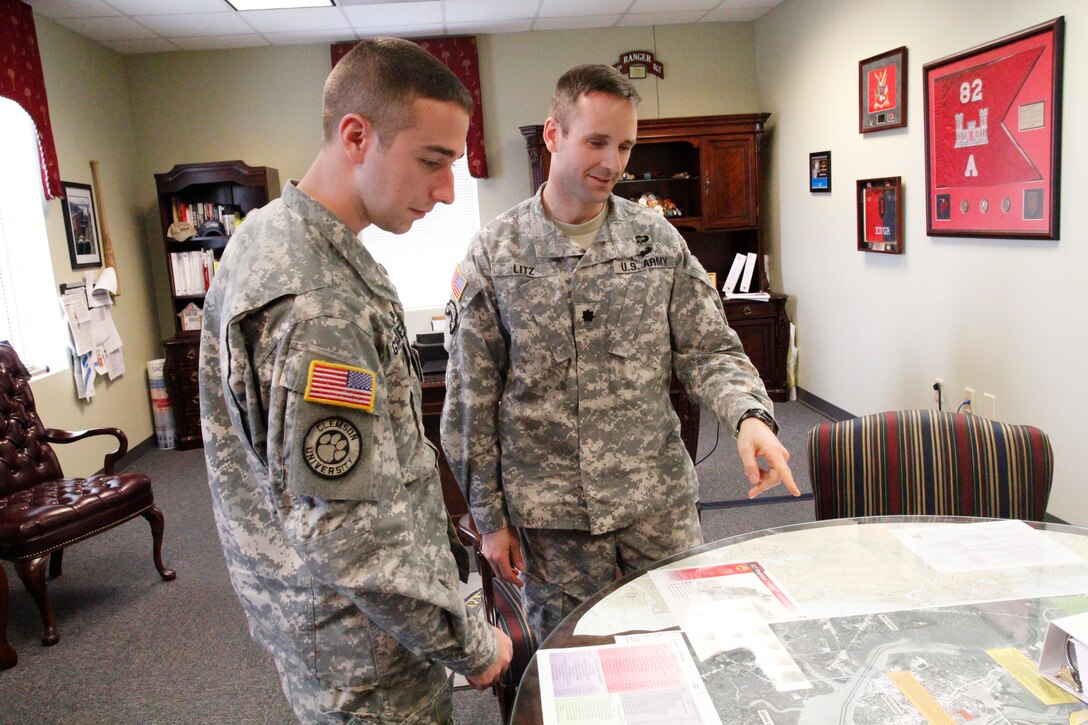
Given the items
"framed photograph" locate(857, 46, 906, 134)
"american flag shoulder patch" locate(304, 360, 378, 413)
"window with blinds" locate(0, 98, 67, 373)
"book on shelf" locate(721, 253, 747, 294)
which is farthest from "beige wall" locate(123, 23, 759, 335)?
"american flag shoulder patch" locate(304, 360, 378, 413)

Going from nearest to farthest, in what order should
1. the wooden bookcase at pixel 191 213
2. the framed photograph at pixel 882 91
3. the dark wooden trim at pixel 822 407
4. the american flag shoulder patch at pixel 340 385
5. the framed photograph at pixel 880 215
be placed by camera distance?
the american flag shoulder patch at pixel 340 385 < the framed photograph at pixel 882 91 < the framed photograph at pixel 880 215 < the dark wooden trim at pixel 822 407 < the wooden bookcase at pixel 191 213

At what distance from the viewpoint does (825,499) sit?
1.98 metres

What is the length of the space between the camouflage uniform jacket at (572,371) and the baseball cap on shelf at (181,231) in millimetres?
4408

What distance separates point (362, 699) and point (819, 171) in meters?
4.72

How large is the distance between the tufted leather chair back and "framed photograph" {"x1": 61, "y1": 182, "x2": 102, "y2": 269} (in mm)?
1449

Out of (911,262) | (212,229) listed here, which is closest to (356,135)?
(911,262)

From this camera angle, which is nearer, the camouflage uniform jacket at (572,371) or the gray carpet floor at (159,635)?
the camouflage uniform jacket at (572,371)

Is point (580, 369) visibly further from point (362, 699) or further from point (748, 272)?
point (748, 272)

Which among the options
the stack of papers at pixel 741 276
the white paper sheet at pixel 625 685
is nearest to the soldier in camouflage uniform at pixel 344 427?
the white paper sheet at pixel 625 685

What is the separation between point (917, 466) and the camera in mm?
1953

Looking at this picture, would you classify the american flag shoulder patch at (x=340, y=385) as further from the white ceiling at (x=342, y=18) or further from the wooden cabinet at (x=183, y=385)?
the wooden cabinet at (x=183, y=385)

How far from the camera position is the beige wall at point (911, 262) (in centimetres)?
304

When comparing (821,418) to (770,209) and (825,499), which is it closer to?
(770,209)

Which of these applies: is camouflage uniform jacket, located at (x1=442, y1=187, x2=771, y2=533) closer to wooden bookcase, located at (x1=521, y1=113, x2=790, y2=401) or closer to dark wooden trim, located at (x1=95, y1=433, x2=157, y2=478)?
wooden bookcase, located at (x1=521, y1=113, x2=790, y2=401)
